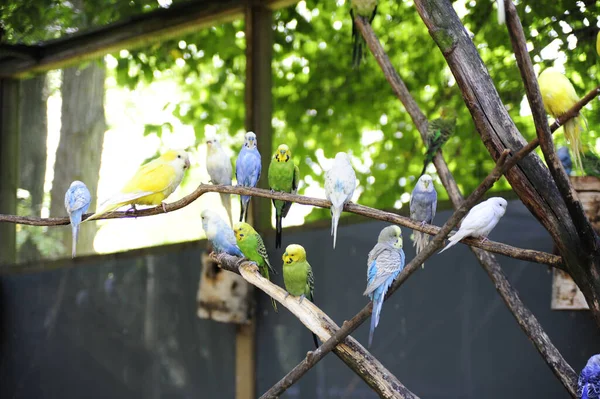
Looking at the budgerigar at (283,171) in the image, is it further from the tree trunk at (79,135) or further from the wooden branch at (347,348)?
the tree trunk at (79,135)

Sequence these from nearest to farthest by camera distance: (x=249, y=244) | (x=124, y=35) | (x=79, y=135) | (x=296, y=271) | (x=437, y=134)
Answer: (x=296, y=271)
(x=249, y=244)
(x=437, y=134)
(x=124, y=35)
(x=79, y=135)

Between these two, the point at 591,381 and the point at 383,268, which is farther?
the point at 383,268

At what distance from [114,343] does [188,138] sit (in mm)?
1383

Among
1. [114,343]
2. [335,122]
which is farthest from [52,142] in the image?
[335,122]

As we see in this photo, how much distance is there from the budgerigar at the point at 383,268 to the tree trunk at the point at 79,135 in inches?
116

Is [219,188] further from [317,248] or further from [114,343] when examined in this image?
[114,343]

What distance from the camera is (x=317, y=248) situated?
4.42m

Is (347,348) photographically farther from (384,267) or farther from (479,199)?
(479,199)

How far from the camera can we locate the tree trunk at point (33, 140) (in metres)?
5.57

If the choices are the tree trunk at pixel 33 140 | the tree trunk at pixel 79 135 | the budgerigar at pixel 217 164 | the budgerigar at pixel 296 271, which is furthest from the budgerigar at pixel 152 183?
the tree trunk at pixel 33 140

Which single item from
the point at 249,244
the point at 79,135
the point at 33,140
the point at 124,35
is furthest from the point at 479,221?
the point at 33,140

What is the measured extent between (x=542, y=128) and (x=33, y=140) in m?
4.22

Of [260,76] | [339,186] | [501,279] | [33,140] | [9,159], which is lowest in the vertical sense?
[501,279]

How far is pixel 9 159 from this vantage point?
567cm
